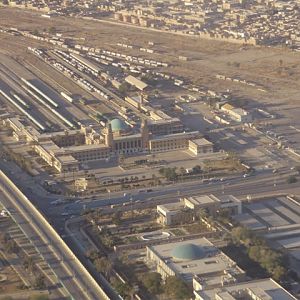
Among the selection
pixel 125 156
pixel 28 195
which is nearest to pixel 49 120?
pixel 125 156

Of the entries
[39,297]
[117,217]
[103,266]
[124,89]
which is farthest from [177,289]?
[124,89]

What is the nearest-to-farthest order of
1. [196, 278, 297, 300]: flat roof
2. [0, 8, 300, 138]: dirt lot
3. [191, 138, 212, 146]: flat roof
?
[196, 278, 297, 300]: flat roof → [191, 138, 212, 146]: flat roof → [0, 8, 300, 138]: dirt lot

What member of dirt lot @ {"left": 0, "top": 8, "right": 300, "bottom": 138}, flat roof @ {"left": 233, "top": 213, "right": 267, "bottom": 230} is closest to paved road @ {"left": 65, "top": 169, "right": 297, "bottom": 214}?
flat roof @ {"left": 233, "top": 213, "right": 267, "bottom": 230}

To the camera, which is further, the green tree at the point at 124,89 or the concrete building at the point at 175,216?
the green tree at the point at 124,89

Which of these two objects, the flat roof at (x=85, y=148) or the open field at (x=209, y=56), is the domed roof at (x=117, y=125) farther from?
the open field at (x=209, y=56)

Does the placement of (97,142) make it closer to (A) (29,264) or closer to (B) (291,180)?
(B) (291,180)

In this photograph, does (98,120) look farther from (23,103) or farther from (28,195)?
(28,195)

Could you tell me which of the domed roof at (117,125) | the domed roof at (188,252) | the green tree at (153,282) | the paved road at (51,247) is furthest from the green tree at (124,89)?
the green tree at (153,282)

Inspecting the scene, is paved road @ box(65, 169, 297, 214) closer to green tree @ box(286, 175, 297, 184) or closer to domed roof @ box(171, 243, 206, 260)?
green tree @ box(286, 175, 297, 184)
